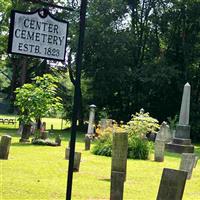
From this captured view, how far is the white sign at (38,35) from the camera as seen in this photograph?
5.18 metres

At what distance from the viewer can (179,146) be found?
25.0 m

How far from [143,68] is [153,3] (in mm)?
6778

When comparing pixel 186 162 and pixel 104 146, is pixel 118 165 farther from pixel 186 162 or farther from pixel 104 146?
pixel 104 146

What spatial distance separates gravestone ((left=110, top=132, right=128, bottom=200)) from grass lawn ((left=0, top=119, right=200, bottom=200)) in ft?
4.42

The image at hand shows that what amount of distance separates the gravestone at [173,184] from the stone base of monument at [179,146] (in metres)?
18.2

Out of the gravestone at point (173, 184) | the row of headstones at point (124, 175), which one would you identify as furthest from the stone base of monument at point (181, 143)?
the gravestone at point (173, 184)

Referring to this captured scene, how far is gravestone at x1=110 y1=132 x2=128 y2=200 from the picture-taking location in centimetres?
875

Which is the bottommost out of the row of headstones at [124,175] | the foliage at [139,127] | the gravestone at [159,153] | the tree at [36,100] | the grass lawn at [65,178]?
the grass lawn at [65,178]

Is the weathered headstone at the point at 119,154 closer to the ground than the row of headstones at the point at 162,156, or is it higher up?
higher up

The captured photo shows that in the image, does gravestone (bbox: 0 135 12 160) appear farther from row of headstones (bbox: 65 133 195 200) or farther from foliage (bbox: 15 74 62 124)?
foliage (bbox: 15 74 62 124)

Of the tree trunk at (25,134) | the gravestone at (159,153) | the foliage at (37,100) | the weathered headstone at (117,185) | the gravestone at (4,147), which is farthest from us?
the tree trunk at (25,134)

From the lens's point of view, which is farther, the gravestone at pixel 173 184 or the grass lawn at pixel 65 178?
the grass lawn at pixel 65 178

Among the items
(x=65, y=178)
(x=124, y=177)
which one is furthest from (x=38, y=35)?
(x=65, y=178)

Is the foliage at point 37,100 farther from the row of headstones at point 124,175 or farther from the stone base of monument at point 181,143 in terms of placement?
the row of headstones at point 124,175
